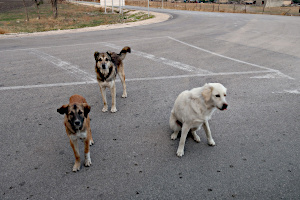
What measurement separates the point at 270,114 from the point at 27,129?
5.48 metres

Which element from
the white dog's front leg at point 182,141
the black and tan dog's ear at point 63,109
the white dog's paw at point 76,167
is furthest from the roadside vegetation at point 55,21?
the white dog's front leg at point 182,141

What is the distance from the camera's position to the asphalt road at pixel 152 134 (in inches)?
144

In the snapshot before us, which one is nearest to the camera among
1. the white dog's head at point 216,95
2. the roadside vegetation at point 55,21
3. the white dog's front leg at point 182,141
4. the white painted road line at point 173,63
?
the white dog's head at point 216,95

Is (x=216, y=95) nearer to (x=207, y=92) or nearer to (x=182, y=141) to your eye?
(x=207, y=92)

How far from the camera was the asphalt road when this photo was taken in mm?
3649

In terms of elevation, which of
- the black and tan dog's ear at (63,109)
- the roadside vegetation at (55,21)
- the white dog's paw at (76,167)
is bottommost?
the white dog's paw at (76,167)

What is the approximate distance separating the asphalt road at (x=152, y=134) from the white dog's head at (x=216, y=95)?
3.28ft

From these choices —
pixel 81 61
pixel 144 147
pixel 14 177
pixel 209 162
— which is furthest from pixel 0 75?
pixel 209 162

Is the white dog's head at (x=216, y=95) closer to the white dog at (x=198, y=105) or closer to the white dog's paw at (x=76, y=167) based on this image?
the white dog at (x=198, y=105)

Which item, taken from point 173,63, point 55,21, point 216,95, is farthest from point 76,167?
point 55,21

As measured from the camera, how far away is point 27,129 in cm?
524

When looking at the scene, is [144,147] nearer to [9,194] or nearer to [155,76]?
[9,194]

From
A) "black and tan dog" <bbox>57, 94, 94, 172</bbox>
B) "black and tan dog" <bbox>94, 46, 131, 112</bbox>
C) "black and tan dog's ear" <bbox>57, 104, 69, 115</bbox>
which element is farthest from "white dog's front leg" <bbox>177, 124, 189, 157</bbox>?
"black and tan dog" <bbox>94, 46, 131, 112</bbox>

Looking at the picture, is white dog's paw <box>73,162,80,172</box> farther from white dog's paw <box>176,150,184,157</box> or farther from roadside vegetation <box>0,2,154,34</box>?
roadside vegetation <box>0,2,154,34</box>
